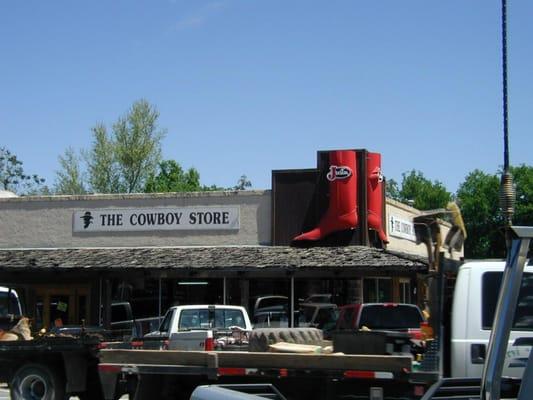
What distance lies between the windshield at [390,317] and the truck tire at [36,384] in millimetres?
6136

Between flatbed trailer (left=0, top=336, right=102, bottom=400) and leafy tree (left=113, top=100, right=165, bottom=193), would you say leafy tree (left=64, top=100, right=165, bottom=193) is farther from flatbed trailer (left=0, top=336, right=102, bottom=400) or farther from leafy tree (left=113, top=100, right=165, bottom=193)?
flatbed trailer (left=0, top=336, right=102, bottom=400)

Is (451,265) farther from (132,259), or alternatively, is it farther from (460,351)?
(132,259)

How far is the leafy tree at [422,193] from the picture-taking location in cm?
7288

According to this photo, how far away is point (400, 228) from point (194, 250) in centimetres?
741

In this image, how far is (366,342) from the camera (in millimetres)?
8289

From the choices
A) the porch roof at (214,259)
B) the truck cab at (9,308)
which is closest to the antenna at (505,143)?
the porch roof at (214,259)

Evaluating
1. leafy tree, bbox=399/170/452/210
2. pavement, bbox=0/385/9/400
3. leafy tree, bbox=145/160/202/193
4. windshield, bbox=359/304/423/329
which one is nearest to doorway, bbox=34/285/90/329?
pavement, bbox=0/385/9/400

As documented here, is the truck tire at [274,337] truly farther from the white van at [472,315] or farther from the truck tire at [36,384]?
the truck tire at [36,384]

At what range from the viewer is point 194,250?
26359 mm

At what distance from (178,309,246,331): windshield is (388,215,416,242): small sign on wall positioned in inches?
448

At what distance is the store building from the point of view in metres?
25.0

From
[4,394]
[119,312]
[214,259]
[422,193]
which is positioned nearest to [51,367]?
[4,394]

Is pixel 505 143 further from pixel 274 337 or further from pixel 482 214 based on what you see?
pixel 482 214

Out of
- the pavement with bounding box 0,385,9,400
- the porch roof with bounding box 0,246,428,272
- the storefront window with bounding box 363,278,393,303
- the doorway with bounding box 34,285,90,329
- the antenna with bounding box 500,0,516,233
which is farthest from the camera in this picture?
the doorway with bounding box 34,285,90,329
